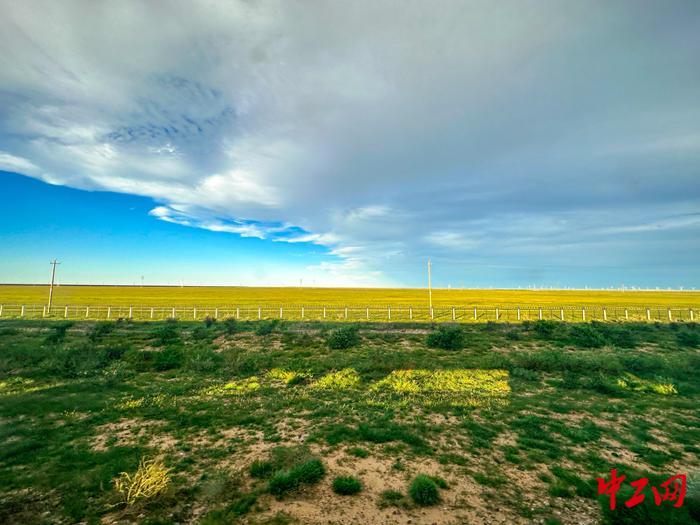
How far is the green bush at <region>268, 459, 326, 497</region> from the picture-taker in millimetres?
7961

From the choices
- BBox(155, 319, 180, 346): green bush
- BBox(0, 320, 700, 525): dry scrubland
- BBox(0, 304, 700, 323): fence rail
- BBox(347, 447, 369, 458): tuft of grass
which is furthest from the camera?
BBox(0, 304, 700, 323): fence rail

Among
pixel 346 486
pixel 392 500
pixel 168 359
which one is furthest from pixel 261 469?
pixel 168 359

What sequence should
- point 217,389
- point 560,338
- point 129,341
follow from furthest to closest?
point 560,338 < point 129,341 < point 217,389

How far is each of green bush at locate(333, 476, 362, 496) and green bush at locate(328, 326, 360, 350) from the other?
17.1 m

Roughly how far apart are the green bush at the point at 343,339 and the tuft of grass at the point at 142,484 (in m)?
17.4

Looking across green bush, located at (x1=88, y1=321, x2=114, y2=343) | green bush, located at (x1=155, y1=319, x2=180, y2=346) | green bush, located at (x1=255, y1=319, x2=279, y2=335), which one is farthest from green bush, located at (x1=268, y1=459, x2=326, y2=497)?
green bush, located at (x1=88, y1=321, x2=114, y2=343)

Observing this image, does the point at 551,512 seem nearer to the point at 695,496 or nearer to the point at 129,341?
the point at 695,496

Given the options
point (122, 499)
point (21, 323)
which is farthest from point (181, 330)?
point (122, 499)

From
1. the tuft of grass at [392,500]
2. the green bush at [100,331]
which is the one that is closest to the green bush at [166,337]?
the green bush at [100,331]

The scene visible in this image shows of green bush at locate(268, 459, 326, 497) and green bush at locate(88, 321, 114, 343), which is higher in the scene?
green bush at locate(88, 321, 114, 343)

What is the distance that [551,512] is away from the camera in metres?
7.27

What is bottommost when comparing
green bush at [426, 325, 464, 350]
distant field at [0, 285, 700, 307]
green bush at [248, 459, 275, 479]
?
green bush at [248, 459, 275, 479]

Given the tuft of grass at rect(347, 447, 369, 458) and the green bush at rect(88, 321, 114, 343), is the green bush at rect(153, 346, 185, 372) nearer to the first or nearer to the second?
the green bush at rect(88, 321, 114, 343)

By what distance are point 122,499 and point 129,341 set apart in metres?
22.7
